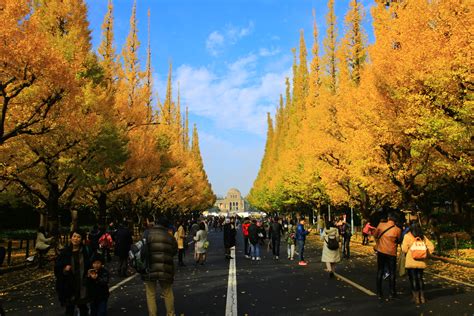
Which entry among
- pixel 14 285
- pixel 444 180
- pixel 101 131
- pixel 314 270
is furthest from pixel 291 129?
pixel 14 285

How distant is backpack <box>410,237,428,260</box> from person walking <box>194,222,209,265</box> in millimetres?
8102

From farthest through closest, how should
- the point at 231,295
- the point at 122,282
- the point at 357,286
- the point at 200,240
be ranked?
the point at 200,240 → the point at 122,282 → the point at 357,286 → the point at 231,295

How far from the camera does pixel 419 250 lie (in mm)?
7824

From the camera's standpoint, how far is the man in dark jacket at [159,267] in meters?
5.87

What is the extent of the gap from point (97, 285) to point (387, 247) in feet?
17.5

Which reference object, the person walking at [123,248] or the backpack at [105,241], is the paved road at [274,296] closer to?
the person walking at [123,248]

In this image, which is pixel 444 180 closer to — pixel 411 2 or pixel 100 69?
pixel 411 2

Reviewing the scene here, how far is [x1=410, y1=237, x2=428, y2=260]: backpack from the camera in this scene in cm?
780

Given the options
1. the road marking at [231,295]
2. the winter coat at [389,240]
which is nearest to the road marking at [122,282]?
the road marking at [231,295]

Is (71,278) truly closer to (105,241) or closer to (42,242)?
(105,241)

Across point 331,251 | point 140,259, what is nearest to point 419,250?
point 331,251

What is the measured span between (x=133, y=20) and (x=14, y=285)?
90.5ft

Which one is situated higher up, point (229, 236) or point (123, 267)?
point (229, 236)

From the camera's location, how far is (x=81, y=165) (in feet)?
58.4
